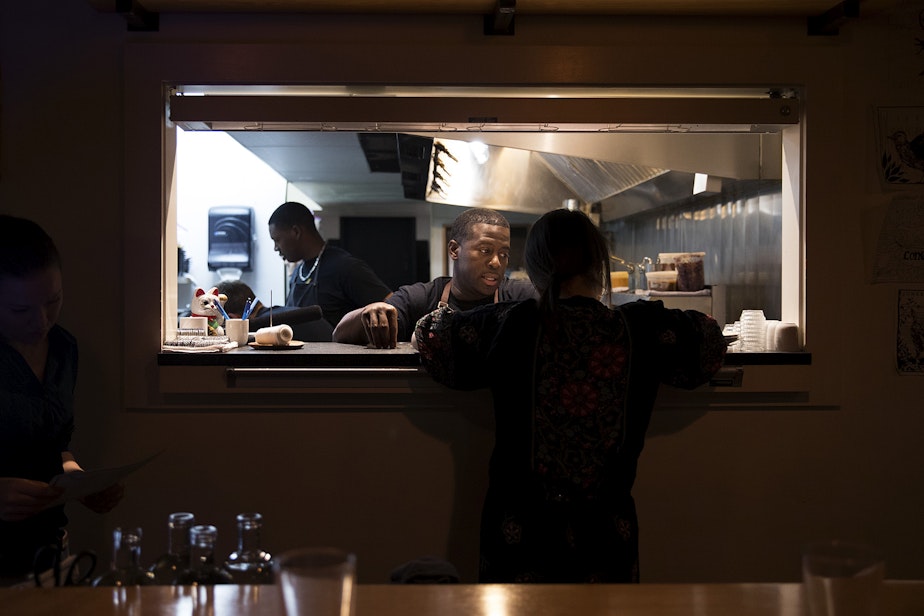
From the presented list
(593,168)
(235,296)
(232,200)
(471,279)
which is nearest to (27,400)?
(471,279)

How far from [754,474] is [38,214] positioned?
7.73ft

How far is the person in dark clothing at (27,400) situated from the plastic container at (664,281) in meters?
2.20

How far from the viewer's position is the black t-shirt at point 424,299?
343 cm

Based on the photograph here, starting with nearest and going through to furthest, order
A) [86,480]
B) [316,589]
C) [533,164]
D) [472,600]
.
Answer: [316,589] → [472,600] → [86,480] → [533,164]

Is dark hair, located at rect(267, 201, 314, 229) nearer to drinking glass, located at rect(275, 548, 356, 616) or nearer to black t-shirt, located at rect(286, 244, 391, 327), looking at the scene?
black t-shirt, located at rect(286, 244, 391, 327)

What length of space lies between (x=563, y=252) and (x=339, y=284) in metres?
2.10

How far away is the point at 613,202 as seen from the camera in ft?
17.7

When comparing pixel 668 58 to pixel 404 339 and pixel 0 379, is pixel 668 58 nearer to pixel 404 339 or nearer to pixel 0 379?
pixel 404 339

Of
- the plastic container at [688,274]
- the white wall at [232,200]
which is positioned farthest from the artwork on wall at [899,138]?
the white wall at [232,200]

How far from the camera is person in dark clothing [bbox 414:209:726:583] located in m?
2.02

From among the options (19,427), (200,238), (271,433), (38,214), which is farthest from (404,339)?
(200,238)

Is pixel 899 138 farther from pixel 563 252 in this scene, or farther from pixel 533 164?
pixel 533 164

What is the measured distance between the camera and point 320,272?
4.06 metres

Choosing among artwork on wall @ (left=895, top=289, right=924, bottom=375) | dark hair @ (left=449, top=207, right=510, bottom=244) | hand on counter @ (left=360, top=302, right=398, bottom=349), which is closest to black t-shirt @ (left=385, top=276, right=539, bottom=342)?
dark hair @ (left=449, top=207, right=510, bottom=244)
